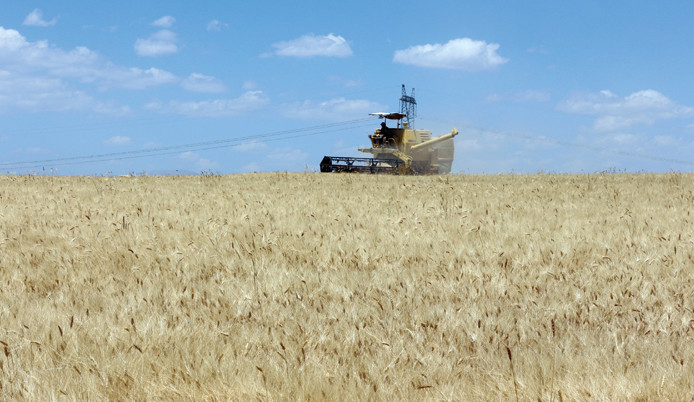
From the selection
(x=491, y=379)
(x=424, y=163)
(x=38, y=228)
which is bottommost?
(x=491, y=379)

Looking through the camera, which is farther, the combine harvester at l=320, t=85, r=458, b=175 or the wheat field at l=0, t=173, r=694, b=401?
the combine harvester at l=320, t=85, r=458, b=175

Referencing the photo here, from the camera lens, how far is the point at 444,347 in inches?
148

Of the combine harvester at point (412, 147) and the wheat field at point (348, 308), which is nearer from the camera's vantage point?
the wheat field at point (348, 308)

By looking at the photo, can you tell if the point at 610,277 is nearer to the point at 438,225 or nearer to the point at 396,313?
the point at 396,313

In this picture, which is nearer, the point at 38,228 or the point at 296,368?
Answer: the point at 296,368

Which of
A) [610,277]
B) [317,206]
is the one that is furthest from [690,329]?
[317,206]

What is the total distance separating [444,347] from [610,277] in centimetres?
305

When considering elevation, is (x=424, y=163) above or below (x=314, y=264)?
above

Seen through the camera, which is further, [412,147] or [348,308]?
[412,147]

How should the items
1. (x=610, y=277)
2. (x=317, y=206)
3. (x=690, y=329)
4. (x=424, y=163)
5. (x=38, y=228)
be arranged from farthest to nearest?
(x=424, y=163), (x=317, y=206), (x=38, y=228), (x=610, y=277), (x=690, y=329)

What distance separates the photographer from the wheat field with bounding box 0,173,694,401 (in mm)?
3152

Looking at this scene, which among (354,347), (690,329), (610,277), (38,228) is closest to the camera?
(354,347)

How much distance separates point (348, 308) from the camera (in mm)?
4570

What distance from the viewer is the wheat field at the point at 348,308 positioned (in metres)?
3.15
